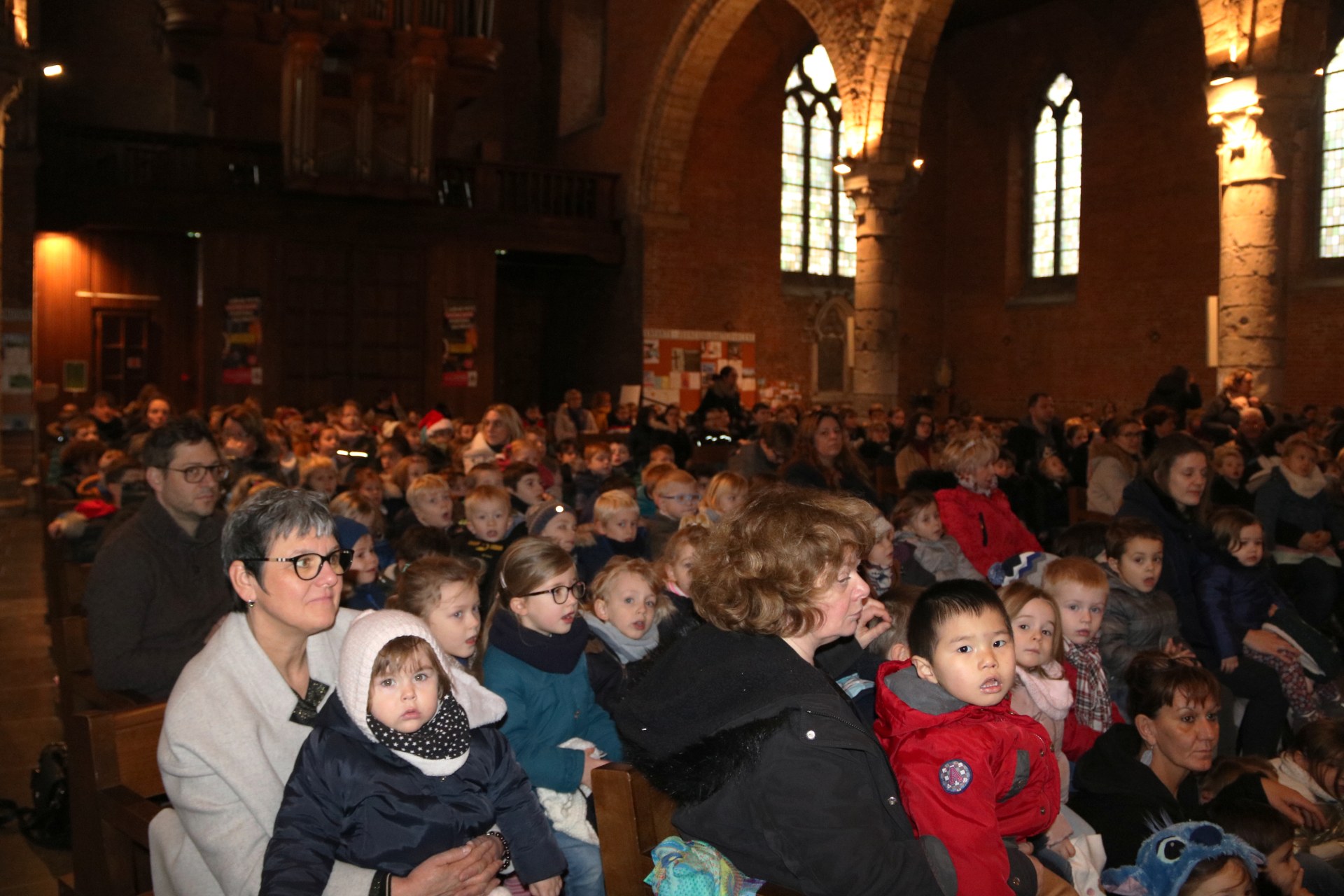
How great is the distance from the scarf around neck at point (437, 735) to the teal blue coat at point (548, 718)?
75cm

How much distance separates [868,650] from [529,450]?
15.3 feet

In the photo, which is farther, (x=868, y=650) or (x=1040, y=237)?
(x=1040, y=237)

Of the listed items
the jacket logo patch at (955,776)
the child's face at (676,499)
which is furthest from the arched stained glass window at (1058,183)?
the jacket logo patch at (955,776)

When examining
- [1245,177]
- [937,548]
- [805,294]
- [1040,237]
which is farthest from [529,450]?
[1040,237]

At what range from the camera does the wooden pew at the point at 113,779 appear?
2678 mm

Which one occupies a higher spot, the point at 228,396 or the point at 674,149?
the point at 674,149

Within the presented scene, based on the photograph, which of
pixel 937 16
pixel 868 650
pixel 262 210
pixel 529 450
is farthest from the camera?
pixel 262 210

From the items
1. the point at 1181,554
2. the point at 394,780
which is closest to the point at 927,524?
the point at 1181,554

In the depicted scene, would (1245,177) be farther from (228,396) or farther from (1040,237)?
(228,396)

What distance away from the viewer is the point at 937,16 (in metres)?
14.0

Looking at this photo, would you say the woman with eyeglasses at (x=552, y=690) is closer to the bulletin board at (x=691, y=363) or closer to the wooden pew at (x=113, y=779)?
the wooden pew at (x=113, y=779)

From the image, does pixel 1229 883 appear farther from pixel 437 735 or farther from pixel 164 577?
pixel 164 577

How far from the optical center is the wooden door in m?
17.0

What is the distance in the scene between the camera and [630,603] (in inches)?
149
